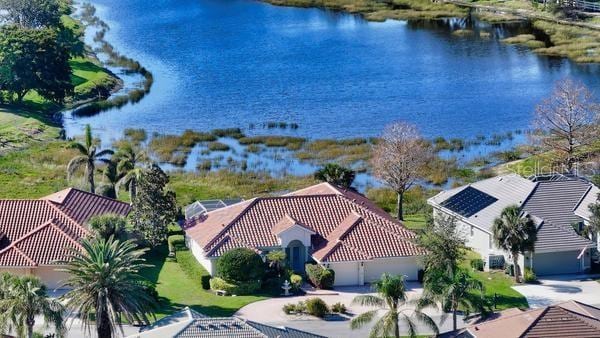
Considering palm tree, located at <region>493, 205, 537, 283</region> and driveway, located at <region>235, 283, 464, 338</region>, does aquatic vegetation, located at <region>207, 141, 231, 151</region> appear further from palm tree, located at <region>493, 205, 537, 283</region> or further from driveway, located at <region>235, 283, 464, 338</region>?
palm tree, located at <region>493, 205, 537, 283</region>

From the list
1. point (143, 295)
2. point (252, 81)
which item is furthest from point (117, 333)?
point (252, 81)

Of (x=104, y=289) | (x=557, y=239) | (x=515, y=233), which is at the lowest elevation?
(x=557, y=239)

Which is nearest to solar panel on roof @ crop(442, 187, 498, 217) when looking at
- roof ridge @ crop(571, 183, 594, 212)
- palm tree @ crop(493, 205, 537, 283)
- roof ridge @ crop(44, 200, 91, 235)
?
roof ridge @ crop(571, 183, 594, 212)

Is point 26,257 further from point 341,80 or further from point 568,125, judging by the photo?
point 341,80

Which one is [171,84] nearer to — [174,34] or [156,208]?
[174,34]

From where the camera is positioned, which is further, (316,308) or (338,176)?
(338,176)

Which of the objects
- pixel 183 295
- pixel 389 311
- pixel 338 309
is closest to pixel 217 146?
pixel 183 295
